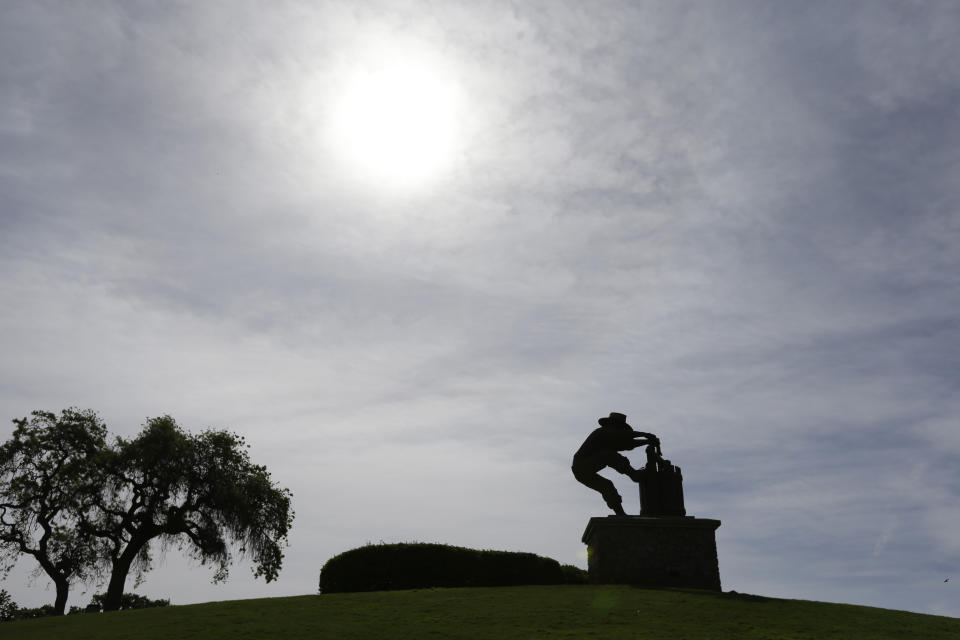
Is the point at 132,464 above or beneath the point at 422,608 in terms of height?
above

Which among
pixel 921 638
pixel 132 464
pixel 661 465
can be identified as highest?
pixel 132 464

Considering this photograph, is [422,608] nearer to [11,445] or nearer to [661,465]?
[661,465]

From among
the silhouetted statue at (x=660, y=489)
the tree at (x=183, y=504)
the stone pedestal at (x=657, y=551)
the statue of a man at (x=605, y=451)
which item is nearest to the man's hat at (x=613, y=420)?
the statue of a man at (x=605, y=451)

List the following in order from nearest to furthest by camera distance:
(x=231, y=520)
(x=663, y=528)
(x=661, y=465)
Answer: (x=663, y=528), (x=661, y=465), (x=231, y=520)

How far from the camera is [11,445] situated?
120 ft

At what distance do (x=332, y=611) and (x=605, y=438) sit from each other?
426 inches

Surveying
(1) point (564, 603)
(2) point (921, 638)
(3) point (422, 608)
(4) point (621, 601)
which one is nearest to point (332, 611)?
(3) point (422, 608)

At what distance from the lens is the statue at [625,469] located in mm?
22250

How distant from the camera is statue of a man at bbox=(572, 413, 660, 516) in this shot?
75.9 ft

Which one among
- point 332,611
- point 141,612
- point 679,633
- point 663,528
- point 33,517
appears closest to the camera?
point 679,633

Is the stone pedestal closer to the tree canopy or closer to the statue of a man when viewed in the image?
the statue of a man

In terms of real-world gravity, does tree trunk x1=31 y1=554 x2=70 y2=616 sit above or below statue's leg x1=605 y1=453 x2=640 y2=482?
below

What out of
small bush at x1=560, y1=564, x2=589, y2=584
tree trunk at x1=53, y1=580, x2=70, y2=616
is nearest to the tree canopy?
tree trunk at x1=53, y1=580, x2=70, y2=616

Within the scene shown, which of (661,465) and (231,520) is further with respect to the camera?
(231,520)
